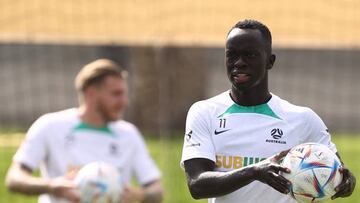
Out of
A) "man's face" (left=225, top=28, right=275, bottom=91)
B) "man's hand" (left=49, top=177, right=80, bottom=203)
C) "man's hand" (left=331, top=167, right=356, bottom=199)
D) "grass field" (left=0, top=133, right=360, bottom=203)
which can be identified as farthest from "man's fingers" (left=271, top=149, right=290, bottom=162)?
"grass field" (left=0, top=133, right=360, bottom=203)

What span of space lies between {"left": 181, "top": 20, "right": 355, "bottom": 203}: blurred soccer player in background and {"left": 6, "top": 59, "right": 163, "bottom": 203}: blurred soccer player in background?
7.42 ft

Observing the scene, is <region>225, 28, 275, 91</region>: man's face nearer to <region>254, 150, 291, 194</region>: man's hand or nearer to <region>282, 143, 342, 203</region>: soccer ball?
<region>282, 143, 342, 203</region>: soccer ball

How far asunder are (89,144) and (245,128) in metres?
2.69

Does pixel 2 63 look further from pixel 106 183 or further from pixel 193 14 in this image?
pixel 106 183

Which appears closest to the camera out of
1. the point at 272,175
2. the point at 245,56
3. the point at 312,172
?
the point at 272,175

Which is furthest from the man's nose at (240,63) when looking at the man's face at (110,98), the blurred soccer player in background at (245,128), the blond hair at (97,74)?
the blond hair at (97,74)

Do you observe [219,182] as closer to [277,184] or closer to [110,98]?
[277,184]

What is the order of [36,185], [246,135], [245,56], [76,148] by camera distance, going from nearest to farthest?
[245,56]
[246,135]
[36,185]
[76,148]

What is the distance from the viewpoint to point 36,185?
306 inches

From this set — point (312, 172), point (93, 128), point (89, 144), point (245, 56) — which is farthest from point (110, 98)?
point (312, 172)

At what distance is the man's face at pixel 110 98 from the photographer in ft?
26.9

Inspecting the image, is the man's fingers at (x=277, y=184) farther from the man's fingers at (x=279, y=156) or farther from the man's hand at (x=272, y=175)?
the man's fingers at (x=279, y=156)

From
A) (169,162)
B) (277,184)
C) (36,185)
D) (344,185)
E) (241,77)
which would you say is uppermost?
(241,77)

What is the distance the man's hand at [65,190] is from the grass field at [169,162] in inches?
147
